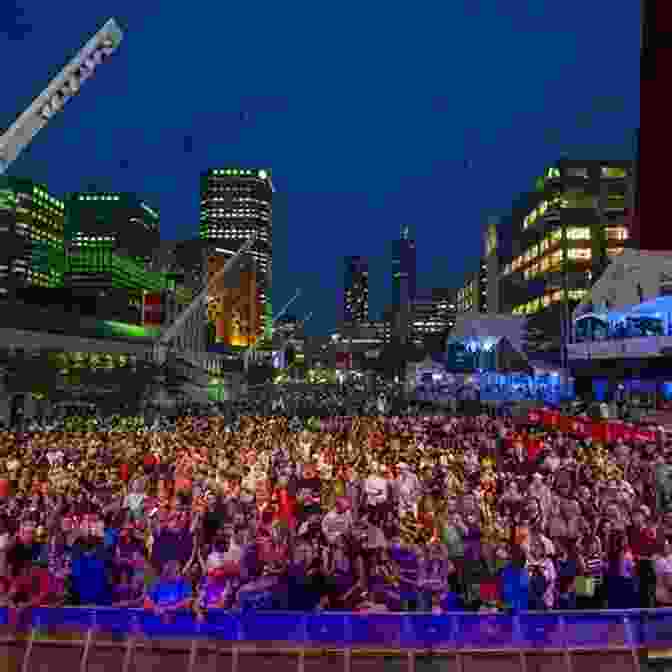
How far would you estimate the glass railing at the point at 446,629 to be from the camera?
6930 mm

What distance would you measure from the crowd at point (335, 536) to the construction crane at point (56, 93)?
6.99 metres

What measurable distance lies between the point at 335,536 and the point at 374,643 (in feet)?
Answer: 6.84

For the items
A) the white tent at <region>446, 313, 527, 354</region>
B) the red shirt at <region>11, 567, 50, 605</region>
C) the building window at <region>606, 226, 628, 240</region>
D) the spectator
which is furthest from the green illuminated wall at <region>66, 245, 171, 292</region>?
the spectator

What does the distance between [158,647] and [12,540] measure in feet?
9.57

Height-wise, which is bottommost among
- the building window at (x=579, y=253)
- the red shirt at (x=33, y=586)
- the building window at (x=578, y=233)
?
the red shirt at (x=33, y=586)

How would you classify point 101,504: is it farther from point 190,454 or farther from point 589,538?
point 589,538

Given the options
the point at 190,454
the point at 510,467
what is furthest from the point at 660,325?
the point at 190,454

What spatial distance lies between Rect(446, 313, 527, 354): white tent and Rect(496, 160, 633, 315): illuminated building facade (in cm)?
2763

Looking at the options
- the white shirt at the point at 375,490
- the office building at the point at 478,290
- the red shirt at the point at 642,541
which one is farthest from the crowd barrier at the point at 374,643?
the office building at the point at 478,290

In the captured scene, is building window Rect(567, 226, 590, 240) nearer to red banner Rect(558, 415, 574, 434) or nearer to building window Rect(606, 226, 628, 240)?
building window Rect(606, 226, 628, 240)

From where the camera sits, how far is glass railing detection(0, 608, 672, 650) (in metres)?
6.93

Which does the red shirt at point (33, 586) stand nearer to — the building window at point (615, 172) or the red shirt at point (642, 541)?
the red shirt at point (642, 541)

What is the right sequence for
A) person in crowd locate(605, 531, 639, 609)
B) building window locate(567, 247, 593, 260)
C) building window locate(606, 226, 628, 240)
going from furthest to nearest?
building window locate(606, 226, 628, 240), building window locate(567, 247, 593, 260), person in crowd locate(605, 531, 639, 609)

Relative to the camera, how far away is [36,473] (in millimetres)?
14914
